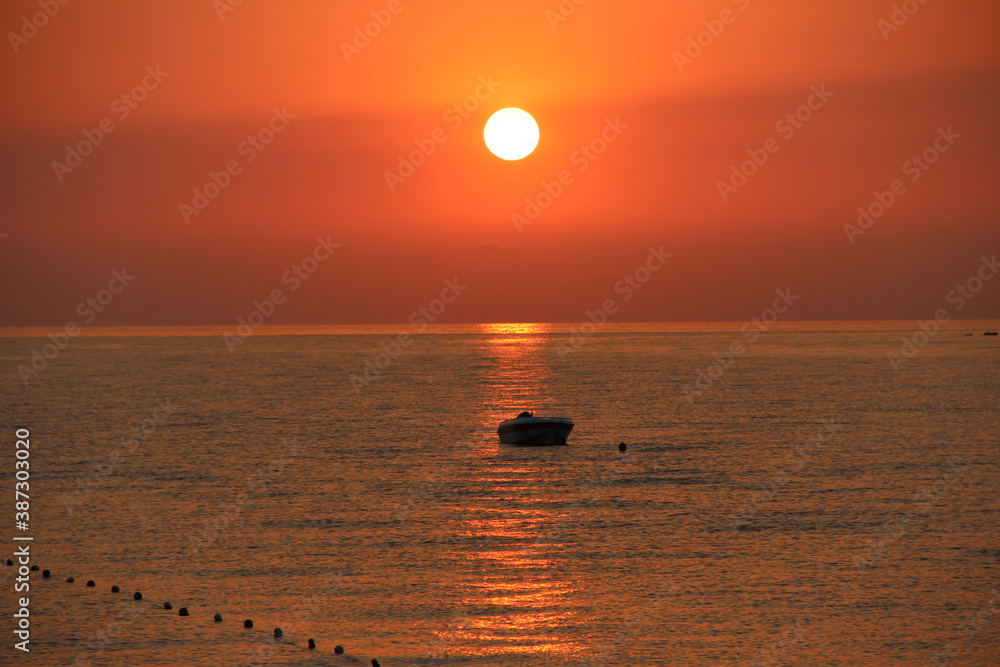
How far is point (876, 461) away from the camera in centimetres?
6519

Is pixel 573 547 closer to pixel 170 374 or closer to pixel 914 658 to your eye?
pixel 914 658

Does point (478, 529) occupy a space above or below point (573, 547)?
above

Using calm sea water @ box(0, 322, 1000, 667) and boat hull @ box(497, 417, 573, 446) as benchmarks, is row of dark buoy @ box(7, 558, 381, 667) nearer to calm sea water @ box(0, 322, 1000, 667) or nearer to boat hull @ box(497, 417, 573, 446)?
calm sea water @ box(0, 322, 1000, 667)

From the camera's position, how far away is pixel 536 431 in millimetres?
72750

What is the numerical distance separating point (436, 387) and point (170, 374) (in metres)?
66.8

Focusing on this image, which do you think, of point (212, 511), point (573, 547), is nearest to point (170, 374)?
point (212, 511)

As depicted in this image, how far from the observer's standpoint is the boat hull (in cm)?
7281

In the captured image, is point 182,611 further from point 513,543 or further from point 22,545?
point 513,543

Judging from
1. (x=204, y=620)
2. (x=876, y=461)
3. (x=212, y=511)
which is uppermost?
(x=876, y=461)

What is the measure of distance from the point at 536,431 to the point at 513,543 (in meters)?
33.6

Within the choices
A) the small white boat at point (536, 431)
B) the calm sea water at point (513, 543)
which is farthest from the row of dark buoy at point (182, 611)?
the small white boat at point (536, 431)

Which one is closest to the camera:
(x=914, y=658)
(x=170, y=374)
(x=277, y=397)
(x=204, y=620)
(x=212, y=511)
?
(x=914, y=658)

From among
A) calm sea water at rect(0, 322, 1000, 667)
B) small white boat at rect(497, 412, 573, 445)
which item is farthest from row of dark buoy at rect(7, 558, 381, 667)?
small white boat at rect(497, 412, 573, 445)

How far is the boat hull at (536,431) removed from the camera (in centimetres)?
7281
